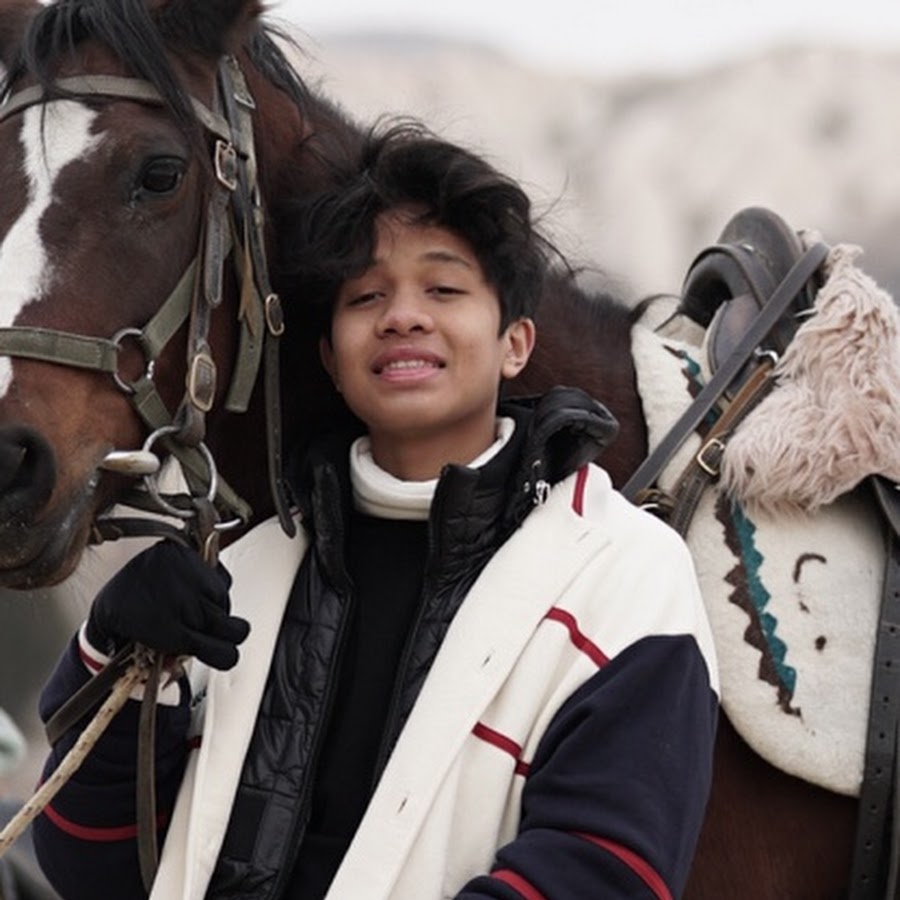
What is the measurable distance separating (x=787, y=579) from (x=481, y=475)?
0.62 meters

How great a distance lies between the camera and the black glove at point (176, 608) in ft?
8.72

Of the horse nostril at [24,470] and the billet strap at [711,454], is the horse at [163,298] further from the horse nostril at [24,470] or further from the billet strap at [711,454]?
the billet strap at [711,454]

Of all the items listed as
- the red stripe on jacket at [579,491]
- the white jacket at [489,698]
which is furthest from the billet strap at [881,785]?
the red stripe on jacket at [579,491]

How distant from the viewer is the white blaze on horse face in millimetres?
2625

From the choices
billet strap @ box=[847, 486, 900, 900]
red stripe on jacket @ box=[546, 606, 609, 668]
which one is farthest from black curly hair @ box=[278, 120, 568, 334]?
billet strap @ box=[847, 486, 900, 900]

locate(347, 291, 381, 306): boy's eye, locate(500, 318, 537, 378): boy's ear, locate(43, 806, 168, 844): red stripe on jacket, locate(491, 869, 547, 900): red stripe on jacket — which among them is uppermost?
locate(500, 318, 537, 378): boy's ear

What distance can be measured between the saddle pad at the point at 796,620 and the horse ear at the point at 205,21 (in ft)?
3.07

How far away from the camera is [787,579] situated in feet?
10.0

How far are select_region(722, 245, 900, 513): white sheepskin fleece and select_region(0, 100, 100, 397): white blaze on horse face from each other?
108 cm

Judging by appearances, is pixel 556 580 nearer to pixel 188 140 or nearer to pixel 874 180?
pixel 188 140

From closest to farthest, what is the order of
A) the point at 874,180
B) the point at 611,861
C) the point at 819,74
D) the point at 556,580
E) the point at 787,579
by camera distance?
the point at 611,861 < the point at 556,580 < the point at 787,579 < the point at 874,180 < the point at 819,74

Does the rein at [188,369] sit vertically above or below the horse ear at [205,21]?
below

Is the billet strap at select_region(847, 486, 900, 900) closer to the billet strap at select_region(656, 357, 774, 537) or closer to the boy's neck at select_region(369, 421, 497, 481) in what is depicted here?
the billet strap at select_region(656, 357, 774, 537)

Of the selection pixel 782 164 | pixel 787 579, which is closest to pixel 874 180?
pixel 782 164
